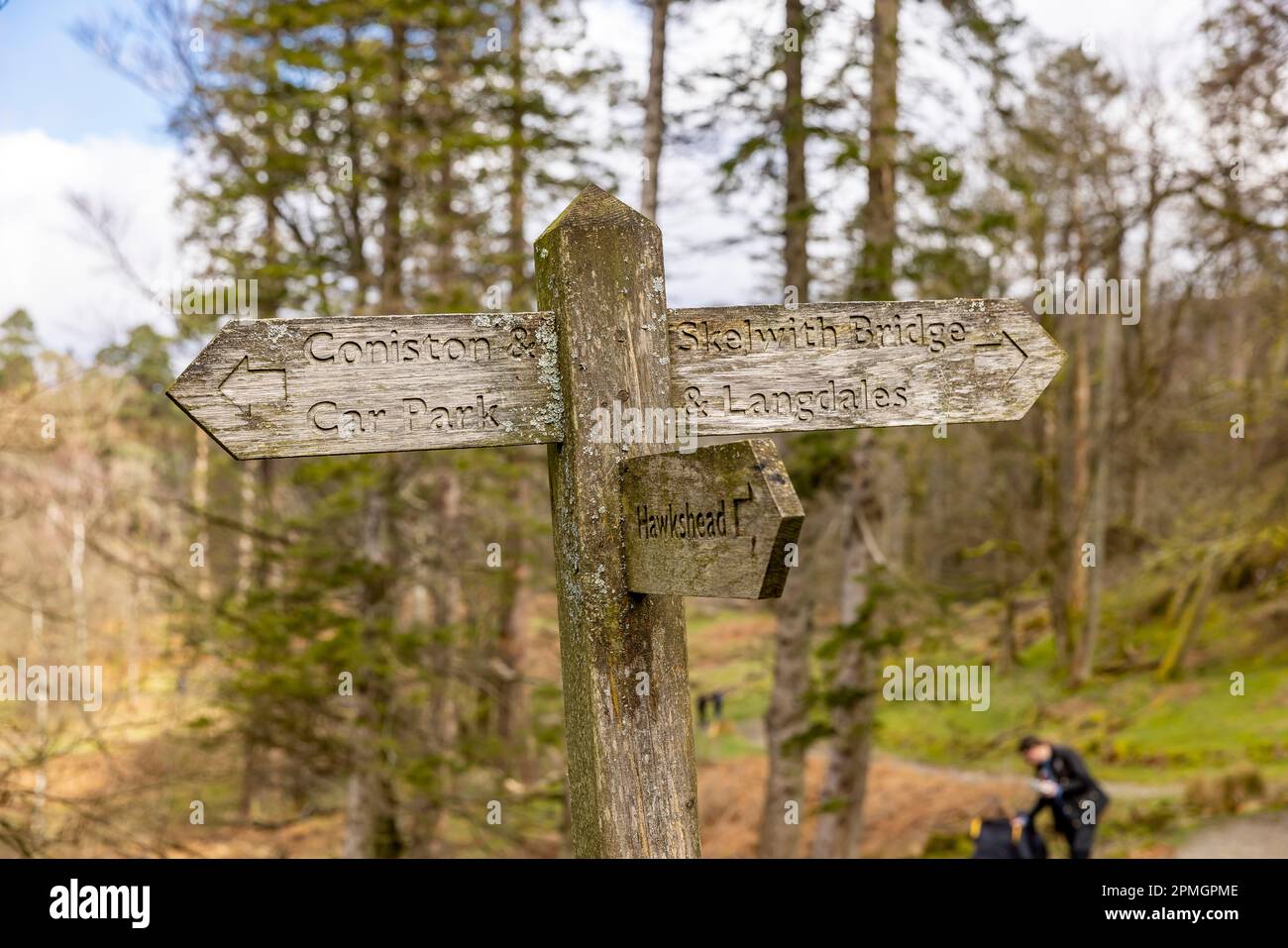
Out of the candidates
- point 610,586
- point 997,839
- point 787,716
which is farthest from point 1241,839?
point 610,586

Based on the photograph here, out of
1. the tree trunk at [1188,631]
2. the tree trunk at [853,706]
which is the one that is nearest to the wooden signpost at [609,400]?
the tree trunk at [853,706]

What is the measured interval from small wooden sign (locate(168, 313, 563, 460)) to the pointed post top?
0.75 feet

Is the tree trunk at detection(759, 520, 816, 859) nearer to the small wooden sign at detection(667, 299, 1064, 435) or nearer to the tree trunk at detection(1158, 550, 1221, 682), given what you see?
the small wooden sign at detection(667, 299, 1064, 435)

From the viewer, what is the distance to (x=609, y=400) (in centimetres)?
223

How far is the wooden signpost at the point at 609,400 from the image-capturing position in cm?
214

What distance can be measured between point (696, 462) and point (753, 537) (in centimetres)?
22

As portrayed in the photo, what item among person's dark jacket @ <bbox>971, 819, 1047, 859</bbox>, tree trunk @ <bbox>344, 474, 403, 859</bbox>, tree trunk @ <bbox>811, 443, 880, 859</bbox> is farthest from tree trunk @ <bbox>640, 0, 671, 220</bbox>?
person's dark jacket @ <bbox>971, 819, 1047, 859</bbox>

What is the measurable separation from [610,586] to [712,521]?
0.40 metres

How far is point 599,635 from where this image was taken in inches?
86.4

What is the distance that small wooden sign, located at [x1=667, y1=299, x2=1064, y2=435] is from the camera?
7.73 ft

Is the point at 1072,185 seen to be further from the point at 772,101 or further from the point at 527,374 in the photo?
the point at 527,374

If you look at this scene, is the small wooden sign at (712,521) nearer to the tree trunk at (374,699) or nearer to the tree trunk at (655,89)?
the tree trunk at (374,699)

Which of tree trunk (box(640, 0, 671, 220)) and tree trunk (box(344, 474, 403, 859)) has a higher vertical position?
tree trunk (box(640, 0, 671, 220))
